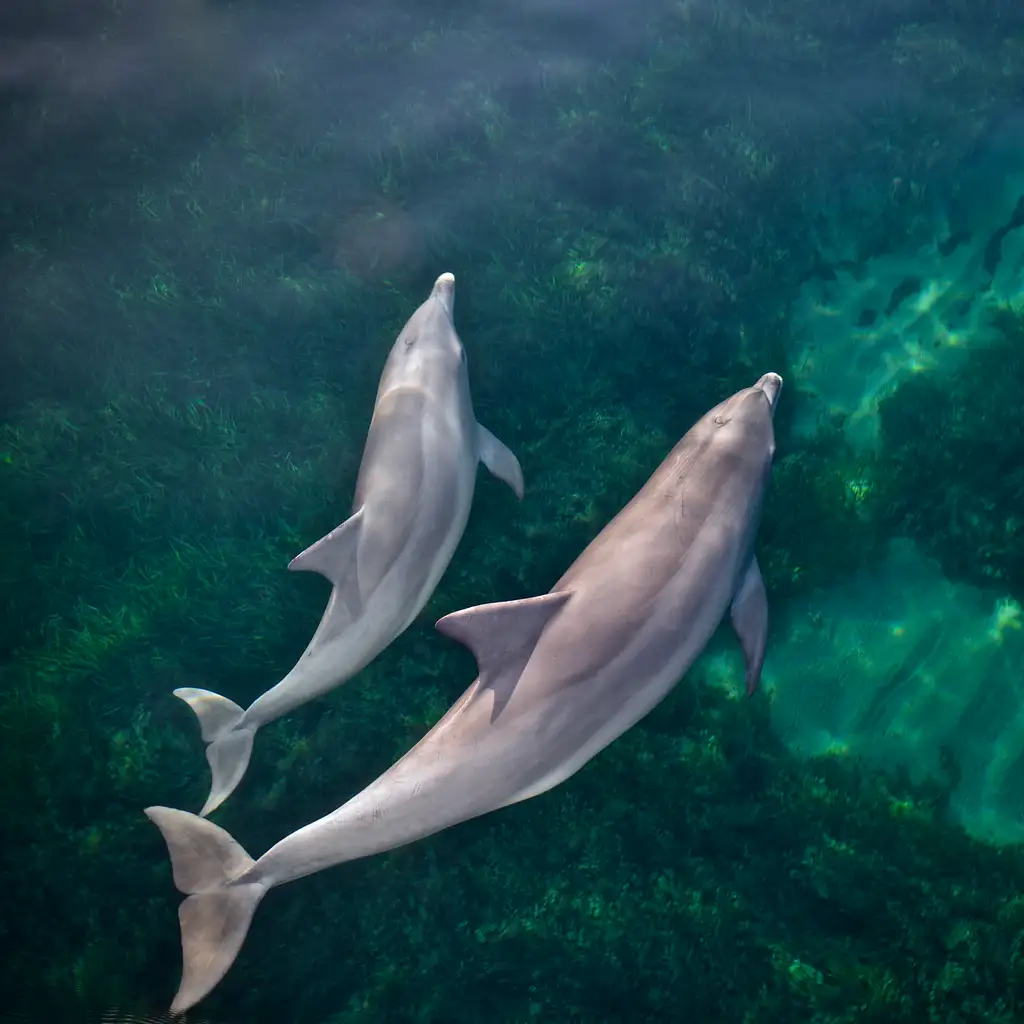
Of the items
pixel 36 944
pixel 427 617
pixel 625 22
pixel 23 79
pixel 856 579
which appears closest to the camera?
pixel 36 944

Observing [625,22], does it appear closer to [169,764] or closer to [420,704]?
[420,704]

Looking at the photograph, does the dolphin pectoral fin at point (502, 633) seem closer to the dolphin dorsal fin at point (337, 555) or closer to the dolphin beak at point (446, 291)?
the dolphin dorsal fin at point (337, 555)

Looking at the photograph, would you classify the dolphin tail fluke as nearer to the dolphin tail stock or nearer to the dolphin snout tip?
the dolphin tail stock

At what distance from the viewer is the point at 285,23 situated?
737cm

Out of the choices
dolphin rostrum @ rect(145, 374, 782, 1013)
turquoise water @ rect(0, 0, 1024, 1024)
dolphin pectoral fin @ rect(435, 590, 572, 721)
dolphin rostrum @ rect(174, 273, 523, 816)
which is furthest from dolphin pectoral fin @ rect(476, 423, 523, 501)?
dolphin pectoral fin @ rect(435, 590, 572, 721)

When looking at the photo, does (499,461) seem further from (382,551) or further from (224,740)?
(224,740)

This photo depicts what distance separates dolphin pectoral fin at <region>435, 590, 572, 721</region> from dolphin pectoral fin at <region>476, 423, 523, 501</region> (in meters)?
1.44

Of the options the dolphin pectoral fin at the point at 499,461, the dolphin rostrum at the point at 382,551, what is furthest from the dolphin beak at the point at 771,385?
the dolphin rostrum at the point at 382,551

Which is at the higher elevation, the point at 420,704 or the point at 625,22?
the point at 625,22

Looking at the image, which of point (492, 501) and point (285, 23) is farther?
point (285, 23)

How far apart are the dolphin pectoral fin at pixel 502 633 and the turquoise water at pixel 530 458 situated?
135cm

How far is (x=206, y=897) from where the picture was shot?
445 centimetres

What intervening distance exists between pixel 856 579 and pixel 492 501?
2.94m

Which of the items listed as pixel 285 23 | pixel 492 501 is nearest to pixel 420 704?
pixel 492 501
